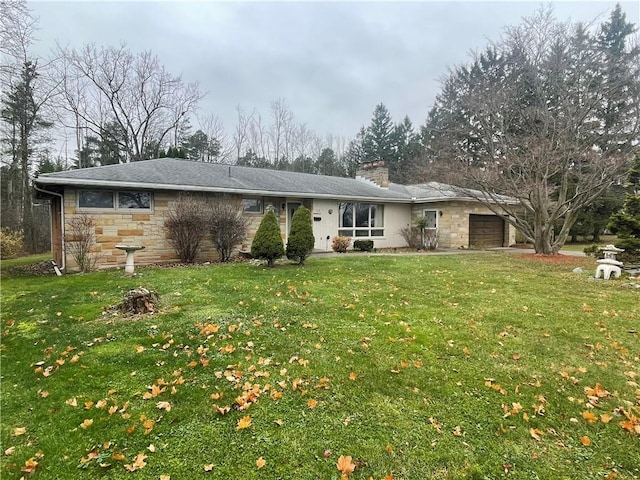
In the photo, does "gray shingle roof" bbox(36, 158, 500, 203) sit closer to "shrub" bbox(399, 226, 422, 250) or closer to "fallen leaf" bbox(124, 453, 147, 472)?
"shrub" bbox(399, 226, 422, 250)

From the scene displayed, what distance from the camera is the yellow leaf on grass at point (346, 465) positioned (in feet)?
7.09

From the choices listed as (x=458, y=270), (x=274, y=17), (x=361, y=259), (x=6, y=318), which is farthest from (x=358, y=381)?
(x=274, y=17)

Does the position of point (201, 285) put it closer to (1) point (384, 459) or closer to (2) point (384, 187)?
(1) point (384, 459)

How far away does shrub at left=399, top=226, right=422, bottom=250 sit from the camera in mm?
16766

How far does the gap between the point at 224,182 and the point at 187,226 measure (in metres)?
2.77

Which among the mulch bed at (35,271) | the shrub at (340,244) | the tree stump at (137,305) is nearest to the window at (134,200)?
the mulch bed at (35,271)

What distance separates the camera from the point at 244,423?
259 cm

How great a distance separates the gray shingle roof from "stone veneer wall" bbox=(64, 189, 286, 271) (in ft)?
1.73

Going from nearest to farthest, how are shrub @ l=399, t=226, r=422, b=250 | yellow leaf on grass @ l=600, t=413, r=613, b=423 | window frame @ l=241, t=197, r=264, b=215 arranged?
yellow leaf on grass @ l=600, t=413, r=613, b=423
window frame @ l=241, t=197, r=264, b=215
shrub @ l=399, t=226, r=422, b=250

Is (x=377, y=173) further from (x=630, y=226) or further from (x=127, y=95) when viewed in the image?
(x=127, y=95)

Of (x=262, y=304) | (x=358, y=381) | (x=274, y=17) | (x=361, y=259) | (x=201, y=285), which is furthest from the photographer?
(x=274, y=17)

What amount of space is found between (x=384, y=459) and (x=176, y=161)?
14.0 m

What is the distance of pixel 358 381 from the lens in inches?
128

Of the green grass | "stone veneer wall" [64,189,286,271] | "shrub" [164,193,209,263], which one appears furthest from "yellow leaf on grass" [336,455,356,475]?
"stone veneer wall" [64,189,286,271]
